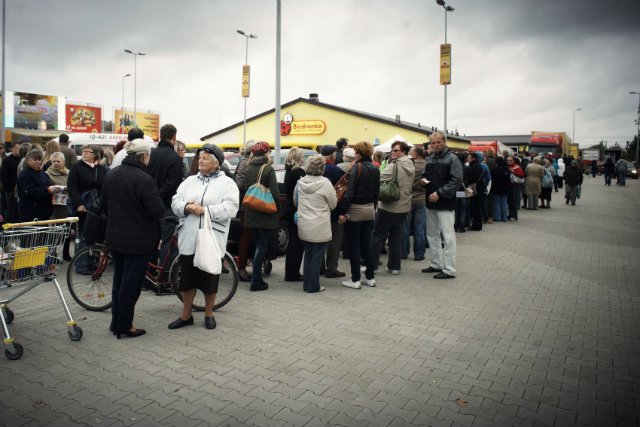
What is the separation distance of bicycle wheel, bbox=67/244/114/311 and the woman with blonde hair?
2.61m

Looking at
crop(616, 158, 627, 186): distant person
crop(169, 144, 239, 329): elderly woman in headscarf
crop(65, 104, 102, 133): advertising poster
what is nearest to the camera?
crop(169, 144, 239, 329): elderly woman in headscarf

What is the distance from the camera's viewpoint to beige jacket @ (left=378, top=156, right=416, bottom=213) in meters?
8.02

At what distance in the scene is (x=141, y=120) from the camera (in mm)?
59344

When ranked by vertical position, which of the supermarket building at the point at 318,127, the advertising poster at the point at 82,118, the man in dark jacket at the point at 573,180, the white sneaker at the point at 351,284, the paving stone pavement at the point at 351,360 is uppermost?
the advertising poster at the point at 82,118

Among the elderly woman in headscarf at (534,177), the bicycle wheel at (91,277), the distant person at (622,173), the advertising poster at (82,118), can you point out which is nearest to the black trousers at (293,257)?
the bicycle wheel at (91,277)

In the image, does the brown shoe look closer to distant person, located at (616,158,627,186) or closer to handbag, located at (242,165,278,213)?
handbag, located at (242,165,278,213)

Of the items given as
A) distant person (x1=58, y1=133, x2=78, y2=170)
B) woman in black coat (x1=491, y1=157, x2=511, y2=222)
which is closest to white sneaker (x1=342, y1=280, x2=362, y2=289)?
distant person (x1=58, y1=133, x2=78, y2=170)

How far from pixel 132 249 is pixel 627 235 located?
501 inches

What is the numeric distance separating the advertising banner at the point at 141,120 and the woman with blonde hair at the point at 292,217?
1963 inches

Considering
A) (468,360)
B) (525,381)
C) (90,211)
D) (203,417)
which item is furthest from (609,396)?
(90,211)

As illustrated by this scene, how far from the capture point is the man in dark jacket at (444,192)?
311 inches

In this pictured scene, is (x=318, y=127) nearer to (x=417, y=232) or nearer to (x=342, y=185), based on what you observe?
(x=417, y=232)

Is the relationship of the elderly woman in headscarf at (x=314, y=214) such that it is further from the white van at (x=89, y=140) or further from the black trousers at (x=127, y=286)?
the white van at (x=89, y=140)

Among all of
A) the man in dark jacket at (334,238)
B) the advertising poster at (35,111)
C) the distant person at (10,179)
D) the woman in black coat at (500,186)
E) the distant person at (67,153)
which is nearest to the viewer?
the man in dark jacket at (334,238)
